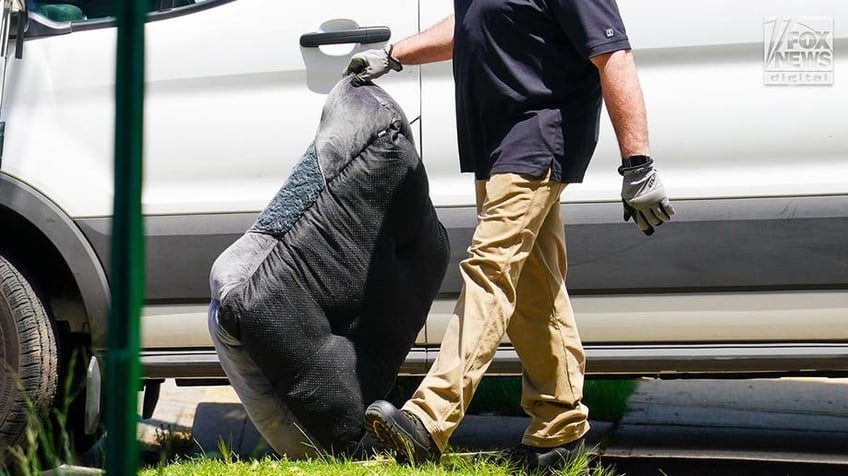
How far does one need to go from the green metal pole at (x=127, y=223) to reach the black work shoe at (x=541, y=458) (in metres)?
2.30

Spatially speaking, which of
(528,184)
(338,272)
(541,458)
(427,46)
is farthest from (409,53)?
(541,458)

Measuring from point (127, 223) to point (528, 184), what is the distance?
215 centimetres

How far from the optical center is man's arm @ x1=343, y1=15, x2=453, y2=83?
3.40 m

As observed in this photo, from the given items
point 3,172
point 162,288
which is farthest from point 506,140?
point 3,172

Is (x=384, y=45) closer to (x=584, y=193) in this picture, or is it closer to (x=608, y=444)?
(x=584, y=193)

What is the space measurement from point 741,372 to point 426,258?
1.13m

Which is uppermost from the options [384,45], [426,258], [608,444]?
[384,45]

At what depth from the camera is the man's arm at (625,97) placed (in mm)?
3078

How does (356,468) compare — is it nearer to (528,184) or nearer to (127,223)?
(528,184)

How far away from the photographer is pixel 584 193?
3.71 metres

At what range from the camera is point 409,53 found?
343 cm

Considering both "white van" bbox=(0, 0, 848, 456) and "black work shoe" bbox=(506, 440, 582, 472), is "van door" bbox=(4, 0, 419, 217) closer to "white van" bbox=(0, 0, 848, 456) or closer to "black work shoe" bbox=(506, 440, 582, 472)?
"white van" bbox=(0, 0, 848, 456)

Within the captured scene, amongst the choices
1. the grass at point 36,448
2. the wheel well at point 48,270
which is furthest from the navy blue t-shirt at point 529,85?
the wheel well at point 48,270

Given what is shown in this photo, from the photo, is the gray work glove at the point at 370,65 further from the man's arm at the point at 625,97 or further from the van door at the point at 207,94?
the man's arm at the point at 625,97
